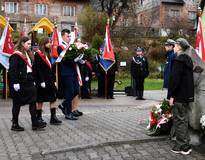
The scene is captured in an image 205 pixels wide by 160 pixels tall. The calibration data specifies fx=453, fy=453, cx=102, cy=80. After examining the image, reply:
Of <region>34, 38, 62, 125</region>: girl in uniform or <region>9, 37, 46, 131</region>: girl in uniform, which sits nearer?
<region>9, 37, 46, 131</region>: girl in uniform

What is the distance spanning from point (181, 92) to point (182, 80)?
194mm

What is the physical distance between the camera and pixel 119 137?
827cm

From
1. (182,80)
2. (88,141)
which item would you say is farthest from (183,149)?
(88,141)

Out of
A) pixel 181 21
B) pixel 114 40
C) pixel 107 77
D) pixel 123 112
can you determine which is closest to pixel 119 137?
pixel 123 112

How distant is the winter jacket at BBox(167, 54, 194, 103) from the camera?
7199mm

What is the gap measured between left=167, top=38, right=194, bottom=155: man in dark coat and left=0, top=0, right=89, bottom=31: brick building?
178 ft

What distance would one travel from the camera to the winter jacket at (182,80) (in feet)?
23.6

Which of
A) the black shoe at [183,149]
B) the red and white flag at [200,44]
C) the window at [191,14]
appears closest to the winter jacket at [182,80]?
the black shoe at [183,149]

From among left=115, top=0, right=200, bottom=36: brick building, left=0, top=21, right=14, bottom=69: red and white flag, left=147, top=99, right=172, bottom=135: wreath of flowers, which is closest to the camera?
left=147, top=99, right=172, bottom=135: wreath of flowers

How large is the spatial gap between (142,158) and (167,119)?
152cm

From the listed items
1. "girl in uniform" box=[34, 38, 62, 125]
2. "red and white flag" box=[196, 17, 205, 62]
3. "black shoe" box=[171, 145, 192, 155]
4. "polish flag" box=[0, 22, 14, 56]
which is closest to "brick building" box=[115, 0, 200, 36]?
"polish flag" box=[0, 22, 14, 56]

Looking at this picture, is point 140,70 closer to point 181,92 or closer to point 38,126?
point 38,126

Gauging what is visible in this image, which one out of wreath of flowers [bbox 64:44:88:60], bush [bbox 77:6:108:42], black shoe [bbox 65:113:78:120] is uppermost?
bush [bbox 77:6:108:42]

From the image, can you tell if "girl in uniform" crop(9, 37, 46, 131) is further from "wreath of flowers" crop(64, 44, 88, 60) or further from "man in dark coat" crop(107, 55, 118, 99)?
"man in dark coat" crop(107, 55, 118, 99)
